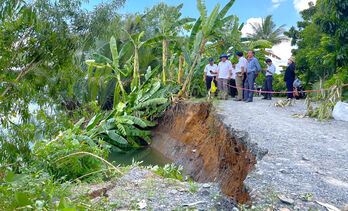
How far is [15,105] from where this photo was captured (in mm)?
3518

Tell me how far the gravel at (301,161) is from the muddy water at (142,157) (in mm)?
3480

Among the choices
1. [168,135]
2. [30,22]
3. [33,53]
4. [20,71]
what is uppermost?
[30,22]

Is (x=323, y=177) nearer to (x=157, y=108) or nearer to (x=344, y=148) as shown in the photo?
(x=344, y=148)

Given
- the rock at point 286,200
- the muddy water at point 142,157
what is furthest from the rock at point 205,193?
the muddy water at point 142,157

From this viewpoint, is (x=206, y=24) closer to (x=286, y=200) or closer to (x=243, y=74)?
(x=243, y=74)

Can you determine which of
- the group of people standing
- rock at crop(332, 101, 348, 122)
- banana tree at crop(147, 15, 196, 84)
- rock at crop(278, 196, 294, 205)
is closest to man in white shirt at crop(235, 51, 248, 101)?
the group of people standing

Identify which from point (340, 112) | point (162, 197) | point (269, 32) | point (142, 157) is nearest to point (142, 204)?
point (162, 197)

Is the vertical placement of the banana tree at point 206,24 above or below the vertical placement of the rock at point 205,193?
above

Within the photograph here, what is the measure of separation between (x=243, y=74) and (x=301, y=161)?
7140 millimetres

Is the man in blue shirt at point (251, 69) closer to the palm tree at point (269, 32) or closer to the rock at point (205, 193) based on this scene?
the rock at point (205, 193)

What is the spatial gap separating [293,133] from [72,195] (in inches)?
153

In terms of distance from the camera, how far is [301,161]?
3635mm

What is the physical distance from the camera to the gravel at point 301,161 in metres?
2.72

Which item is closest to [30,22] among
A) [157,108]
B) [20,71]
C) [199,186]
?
[20,71]
